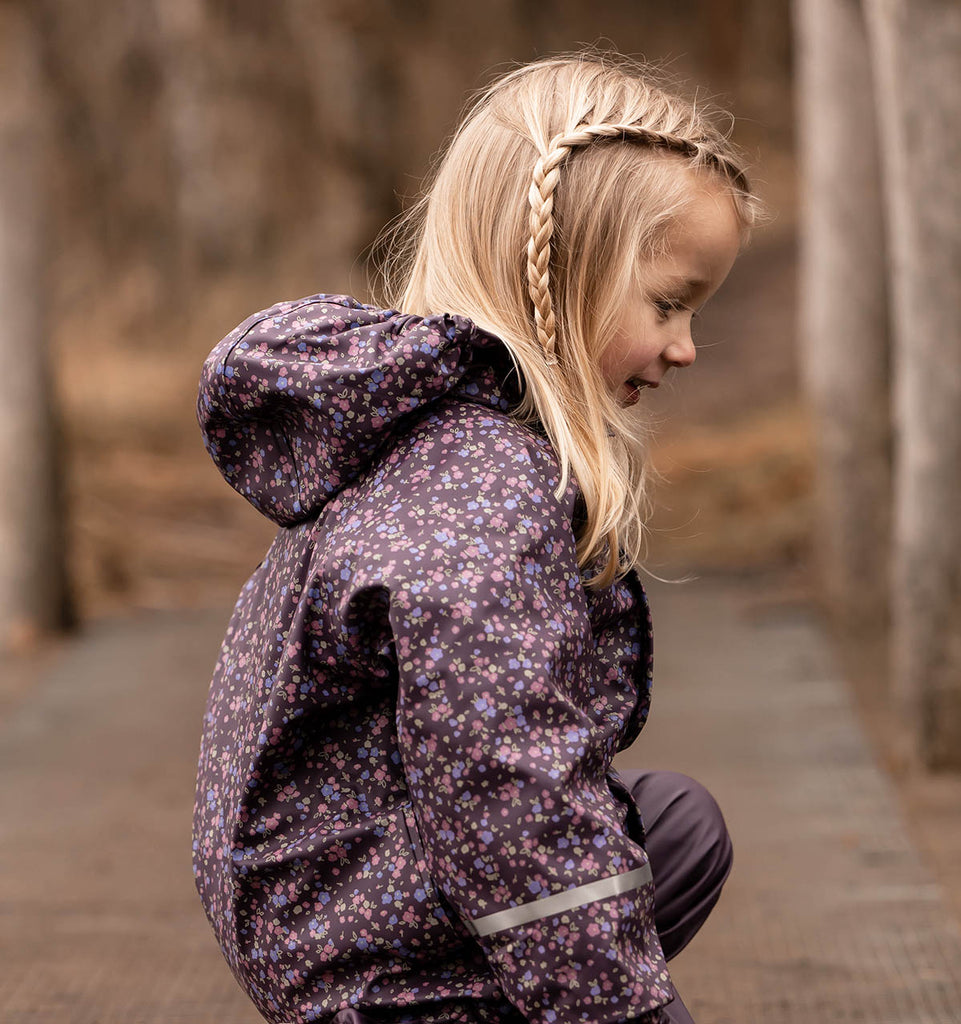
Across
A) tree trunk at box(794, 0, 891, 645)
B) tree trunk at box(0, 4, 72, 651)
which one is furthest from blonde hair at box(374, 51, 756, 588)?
tree trunk at box(0, 4, 72, 651)

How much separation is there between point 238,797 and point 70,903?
6.83ft

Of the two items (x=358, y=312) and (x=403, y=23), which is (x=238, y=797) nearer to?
(x=358, y=312)

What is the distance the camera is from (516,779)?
1.43 m

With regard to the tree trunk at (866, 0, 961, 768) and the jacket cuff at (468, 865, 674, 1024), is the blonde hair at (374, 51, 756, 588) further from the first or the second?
the tree trunk at (866, 0, 961, 768)

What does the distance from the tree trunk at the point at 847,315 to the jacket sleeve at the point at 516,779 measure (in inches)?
175

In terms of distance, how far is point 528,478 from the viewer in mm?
1544

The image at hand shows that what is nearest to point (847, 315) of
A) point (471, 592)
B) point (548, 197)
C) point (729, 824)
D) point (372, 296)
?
point (729, 824)

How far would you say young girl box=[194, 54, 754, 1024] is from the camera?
145 centimetres

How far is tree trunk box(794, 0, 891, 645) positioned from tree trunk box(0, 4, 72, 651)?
287cm

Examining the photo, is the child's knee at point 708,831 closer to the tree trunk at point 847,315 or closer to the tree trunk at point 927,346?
the tree trunk at point 927,346

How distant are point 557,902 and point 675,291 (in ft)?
2.16

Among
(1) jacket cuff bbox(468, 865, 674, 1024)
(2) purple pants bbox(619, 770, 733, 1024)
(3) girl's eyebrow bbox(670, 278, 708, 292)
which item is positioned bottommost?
(2) purple pants bbox(619, 770, 733, 1024)

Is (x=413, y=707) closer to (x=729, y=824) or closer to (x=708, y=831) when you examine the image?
(x=708, y=831)

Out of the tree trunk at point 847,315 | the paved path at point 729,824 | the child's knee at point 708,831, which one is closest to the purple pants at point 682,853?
the child's knee at point 708,831
